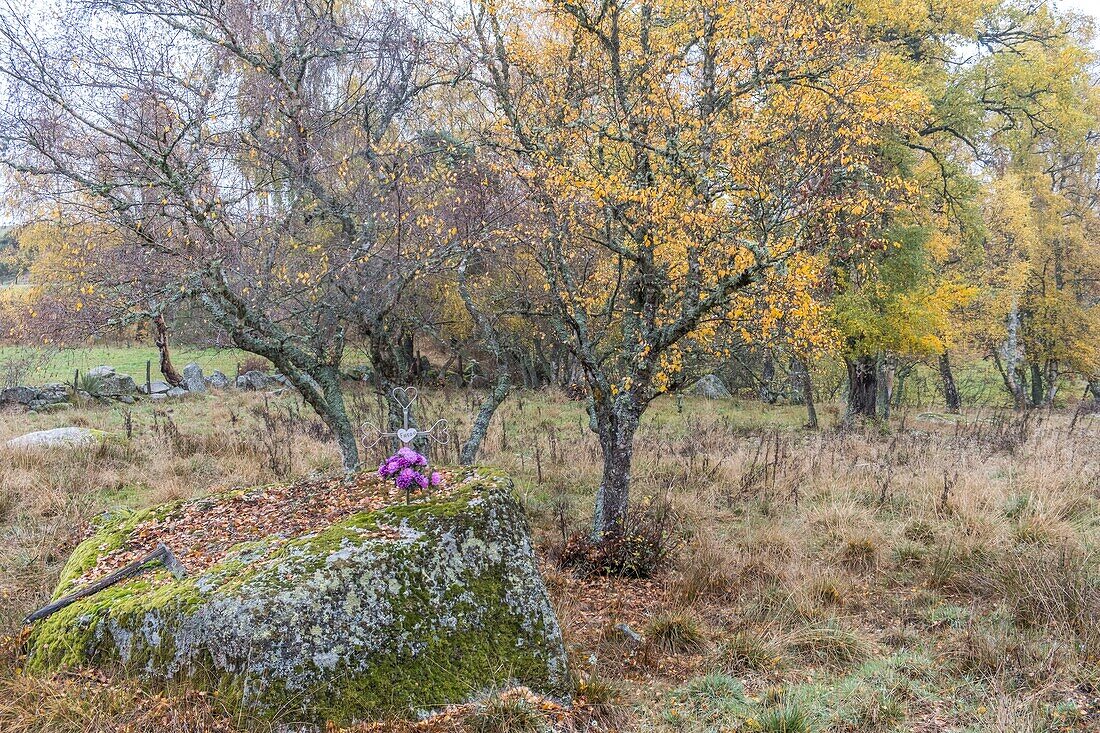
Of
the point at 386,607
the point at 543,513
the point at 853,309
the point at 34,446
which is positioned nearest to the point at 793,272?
the point at 543,513

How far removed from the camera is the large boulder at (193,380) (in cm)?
1961

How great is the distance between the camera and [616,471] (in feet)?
21.4

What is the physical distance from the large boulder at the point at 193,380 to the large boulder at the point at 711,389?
1697cm

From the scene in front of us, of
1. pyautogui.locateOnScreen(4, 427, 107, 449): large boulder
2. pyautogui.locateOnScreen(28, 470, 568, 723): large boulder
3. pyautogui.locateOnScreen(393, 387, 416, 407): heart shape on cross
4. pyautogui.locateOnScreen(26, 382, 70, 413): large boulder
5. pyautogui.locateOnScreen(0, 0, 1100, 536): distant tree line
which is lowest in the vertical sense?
pyautogui.locateOnScreen(28, 470, 568, 723): large boulder

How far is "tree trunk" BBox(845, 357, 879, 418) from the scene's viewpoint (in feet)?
50.6

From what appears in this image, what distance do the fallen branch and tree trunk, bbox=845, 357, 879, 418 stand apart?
15172 millimetres

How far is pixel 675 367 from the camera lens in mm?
6621

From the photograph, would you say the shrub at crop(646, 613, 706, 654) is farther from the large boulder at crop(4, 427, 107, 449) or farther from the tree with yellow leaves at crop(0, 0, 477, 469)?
the large boulder at crop(4, 427, 107, 449)

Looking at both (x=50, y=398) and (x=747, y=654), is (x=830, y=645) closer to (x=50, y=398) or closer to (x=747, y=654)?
(x=747, y=654)

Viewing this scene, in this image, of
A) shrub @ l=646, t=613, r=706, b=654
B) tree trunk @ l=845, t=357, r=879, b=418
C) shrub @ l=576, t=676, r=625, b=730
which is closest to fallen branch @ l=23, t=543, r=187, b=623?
shrub @ l=576, t=676, r=625, b=730

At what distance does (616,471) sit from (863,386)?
1231cm

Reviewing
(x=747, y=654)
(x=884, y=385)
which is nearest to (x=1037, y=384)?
(x=884, y=385)

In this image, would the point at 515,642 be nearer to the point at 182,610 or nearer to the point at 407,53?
the point at 182,610

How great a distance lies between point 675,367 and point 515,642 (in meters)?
3.75
